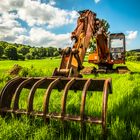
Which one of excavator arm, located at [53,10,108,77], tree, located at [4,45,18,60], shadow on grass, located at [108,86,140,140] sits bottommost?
shadow on grass, located at [108,86,140,140]

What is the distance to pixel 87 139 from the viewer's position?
409 centimetres

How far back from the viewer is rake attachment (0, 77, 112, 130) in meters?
4.23

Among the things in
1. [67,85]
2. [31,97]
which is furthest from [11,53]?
[67,85]

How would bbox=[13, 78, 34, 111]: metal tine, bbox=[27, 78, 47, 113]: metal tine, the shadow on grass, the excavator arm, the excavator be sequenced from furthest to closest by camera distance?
the excavator arm, bbox=[13, 78, 34, 111]: metal tine, bbox=[27, 78, 47, 113]: metal tine, the excavator, the shadow on grass

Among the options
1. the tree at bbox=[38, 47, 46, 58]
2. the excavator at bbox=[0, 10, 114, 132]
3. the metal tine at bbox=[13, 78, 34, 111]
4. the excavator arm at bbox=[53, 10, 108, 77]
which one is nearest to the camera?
the excavator at bbox=[0, 10, 114, 132]

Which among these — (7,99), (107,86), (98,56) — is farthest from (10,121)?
(98,56)

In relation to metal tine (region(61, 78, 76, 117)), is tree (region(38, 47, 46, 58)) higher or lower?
higher

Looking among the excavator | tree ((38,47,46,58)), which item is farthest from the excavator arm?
tree ((38,47,46,58))

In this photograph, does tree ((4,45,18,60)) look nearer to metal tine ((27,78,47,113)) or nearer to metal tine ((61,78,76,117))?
metal tine ((27,78,47,113))

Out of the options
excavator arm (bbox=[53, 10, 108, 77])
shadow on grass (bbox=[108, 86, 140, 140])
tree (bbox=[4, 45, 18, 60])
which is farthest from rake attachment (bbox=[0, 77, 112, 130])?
tree (bbox=[4, 45, 18, 60])

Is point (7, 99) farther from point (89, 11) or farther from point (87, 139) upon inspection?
point (89, 11)

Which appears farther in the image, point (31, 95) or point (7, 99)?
point (7, 99)

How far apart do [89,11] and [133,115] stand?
363 centimetres

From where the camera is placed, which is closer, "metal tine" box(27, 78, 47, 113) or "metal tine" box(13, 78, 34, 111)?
"metal tine" box(27, 78, 47, 113)
